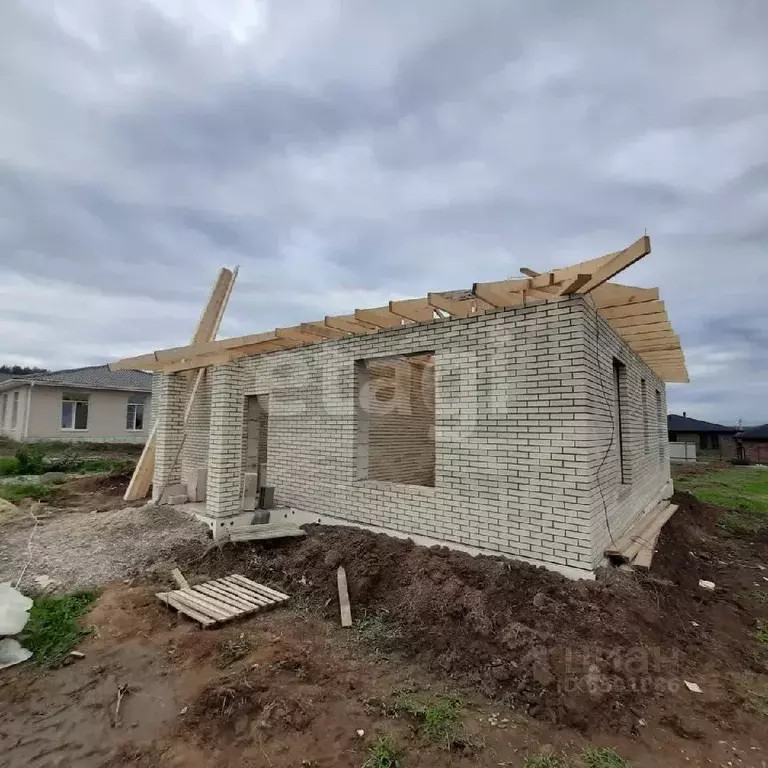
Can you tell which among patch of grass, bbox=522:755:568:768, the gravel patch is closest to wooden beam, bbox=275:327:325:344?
the gravel patch

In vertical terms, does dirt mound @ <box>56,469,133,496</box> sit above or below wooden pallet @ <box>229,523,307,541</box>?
below

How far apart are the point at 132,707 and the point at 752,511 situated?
545 inches

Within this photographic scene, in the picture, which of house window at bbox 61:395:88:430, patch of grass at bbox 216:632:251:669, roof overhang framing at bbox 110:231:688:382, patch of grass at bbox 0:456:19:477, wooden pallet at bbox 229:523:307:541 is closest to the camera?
patch of grass at bbox 216:632:251:669

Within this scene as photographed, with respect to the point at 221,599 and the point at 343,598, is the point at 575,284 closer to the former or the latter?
the point at 343,598

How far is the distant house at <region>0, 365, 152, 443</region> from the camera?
1861 centimetres

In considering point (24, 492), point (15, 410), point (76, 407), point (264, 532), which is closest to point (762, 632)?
point (264, 532)

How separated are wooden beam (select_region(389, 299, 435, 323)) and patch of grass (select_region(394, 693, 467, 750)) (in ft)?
12.5

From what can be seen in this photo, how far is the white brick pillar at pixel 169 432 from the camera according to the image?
8641 millimetres

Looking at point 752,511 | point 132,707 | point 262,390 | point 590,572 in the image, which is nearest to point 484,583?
point 590,572

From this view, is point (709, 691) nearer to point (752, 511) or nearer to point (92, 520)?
point (92, 520)

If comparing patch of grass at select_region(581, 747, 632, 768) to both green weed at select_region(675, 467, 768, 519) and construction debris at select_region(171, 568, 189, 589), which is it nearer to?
construction debris at select_region(171, 568, 189, 589)

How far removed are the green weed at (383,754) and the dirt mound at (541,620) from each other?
0.92m

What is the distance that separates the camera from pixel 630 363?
22.3 ft

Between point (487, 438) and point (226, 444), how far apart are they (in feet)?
14.4
